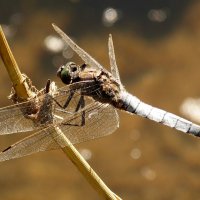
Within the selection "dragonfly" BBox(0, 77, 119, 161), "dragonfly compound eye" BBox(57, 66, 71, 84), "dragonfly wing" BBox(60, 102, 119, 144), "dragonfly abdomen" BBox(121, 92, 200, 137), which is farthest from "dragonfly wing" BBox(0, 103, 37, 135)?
"dragonfly abdomen" BBox(121, 92, 200, 137)

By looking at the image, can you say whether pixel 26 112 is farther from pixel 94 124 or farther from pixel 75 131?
pixel 94 124

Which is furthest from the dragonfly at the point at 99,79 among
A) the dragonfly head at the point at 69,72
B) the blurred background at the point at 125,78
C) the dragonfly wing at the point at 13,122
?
the blurred background at the point at 125,78

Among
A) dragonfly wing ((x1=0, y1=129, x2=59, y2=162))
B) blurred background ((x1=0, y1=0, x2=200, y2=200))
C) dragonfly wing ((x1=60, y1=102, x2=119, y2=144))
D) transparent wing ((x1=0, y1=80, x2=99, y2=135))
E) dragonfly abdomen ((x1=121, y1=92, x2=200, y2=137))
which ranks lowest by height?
blurred background ((x1=0, y1=0, x2=200, y2=200))

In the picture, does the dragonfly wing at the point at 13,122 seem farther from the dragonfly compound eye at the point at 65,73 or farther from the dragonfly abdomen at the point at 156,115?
the dragonfly abdomen at the point at 156,115

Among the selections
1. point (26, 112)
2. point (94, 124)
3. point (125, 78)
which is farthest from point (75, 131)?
point (125, 78)

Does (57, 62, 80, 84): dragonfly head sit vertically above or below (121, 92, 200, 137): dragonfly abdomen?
above

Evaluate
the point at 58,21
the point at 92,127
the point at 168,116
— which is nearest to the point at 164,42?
the point at 58,21

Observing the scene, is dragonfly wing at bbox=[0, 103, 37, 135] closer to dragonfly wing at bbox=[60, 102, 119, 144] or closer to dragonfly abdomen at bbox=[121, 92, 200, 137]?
dragonfly wing at bbox=[60, 102, 119, 144]

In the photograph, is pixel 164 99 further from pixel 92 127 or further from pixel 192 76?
pixel 92 127
